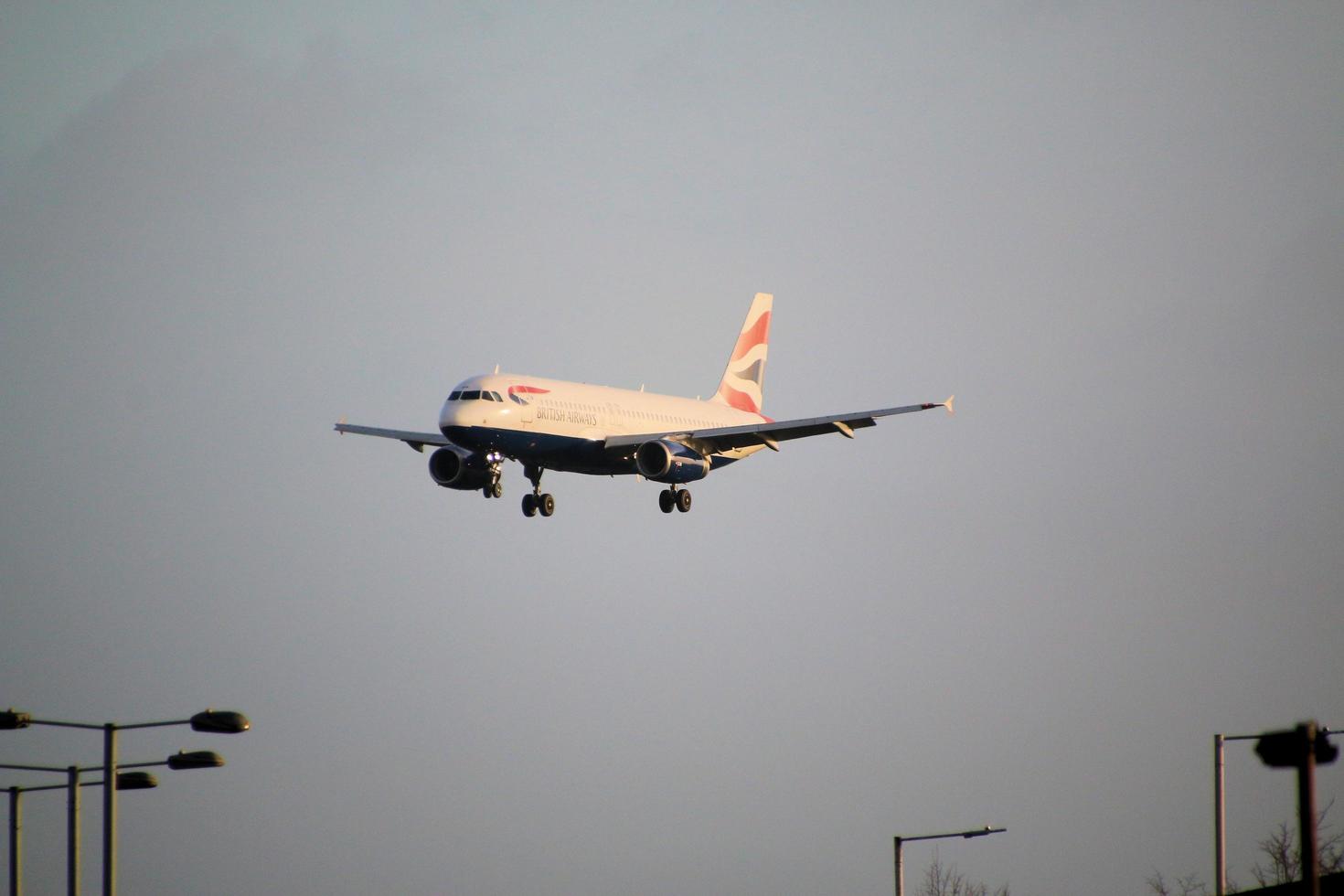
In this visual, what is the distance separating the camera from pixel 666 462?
60.9 metres

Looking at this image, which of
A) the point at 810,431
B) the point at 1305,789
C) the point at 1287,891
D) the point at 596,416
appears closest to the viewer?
the point at 1305,789

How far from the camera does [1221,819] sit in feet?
124

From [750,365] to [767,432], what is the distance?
55.0ft

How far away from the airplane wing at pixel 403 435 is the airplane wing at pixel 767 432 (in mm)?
6988

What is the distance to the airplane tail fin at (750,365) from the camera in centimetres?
7794

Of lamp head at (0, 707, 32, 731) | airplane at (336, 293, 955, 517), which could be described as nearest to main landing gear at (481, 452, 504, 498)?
airplane at (336, 293, 955, 517)

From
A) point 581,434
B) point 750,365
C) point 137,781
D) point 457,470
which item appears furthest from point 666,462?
point 137,781

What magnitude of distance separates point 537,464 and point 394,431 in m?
7.09

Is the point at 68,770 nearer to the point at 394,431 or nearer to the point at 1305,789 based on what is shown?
the point at 1305,789

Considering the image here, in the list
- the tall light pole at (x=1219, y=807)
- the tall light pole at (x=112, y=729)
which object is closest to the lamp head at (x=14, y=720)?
the tall light pole at (x=112, y=729)

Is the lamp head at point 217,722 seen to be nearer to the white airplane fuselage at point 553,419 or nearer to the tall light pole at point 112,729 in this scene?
the tall light pole at point 112,729

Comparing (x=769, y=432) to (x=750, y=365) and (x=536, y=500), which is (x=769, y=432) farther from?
(x=750, y=365)

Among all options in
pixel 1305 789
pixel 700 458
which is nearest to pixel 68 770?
pixel 1305 789

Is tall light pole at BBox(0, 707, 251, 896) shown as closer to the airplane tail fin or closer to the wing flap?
the wing flap
